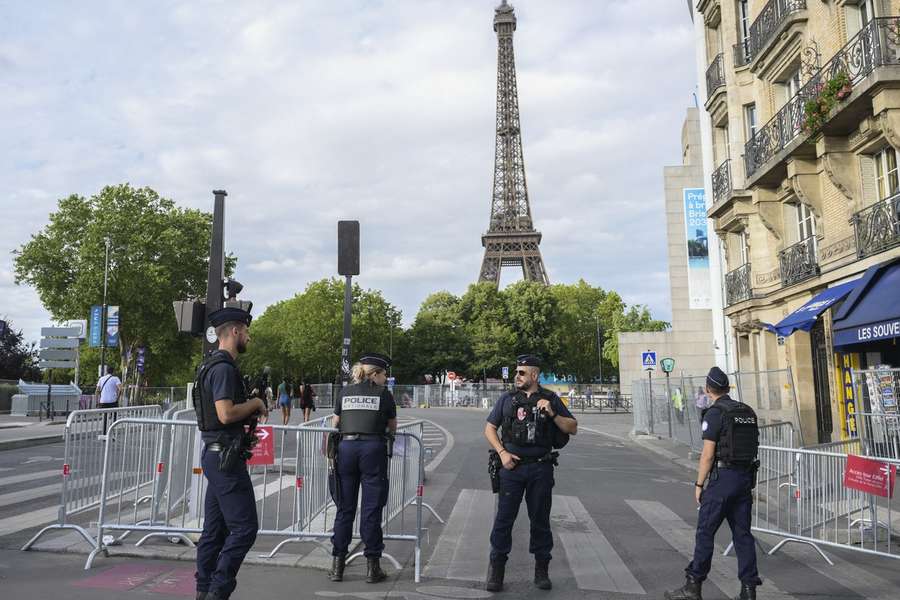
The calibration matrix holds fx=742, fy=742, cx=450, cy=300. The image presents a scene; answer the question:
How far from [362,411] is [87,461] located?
316cm

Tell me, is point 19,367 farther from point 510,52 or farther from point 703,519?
point 510,52

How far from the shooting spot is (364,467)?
227 inches

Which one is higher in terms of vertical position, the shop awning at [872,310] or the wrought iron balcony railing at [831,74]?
the wrought iron balcony railing at [831,74]

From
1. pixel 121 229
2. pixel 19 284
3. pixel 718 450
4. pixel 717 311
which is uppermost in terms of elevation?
pixel 121 229

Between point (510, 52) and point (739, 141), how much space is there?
78.0 meters

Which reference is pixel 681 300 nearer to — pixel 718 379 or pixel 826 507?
pixel 826 507

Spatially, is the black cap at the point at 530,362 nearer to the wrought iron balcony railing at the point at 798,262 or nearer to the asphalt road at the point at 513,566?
the asphalt road at the point at 513,566

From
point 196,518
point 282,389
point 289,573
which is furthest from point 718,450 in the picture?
point 282,389

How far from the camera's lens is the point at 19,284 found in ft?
140

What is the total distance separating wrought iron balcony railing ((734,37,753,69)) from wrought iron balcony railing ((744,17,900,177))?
2694 millimetres

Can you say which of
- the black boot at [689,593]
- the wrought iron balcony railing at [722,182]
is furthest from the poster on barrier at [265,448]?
the wrought iron balcony railing at [722,182]

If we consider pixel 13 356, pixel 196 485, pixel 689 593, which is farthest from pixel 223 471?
pixel 13 356

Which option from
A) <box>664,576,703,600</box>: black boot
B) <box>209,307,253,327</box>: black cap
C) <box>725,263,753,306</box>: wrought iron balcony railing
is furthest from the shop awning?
<box>209,307,253,327</box>: black cap

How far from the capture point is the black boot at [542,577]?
545 centimetres
